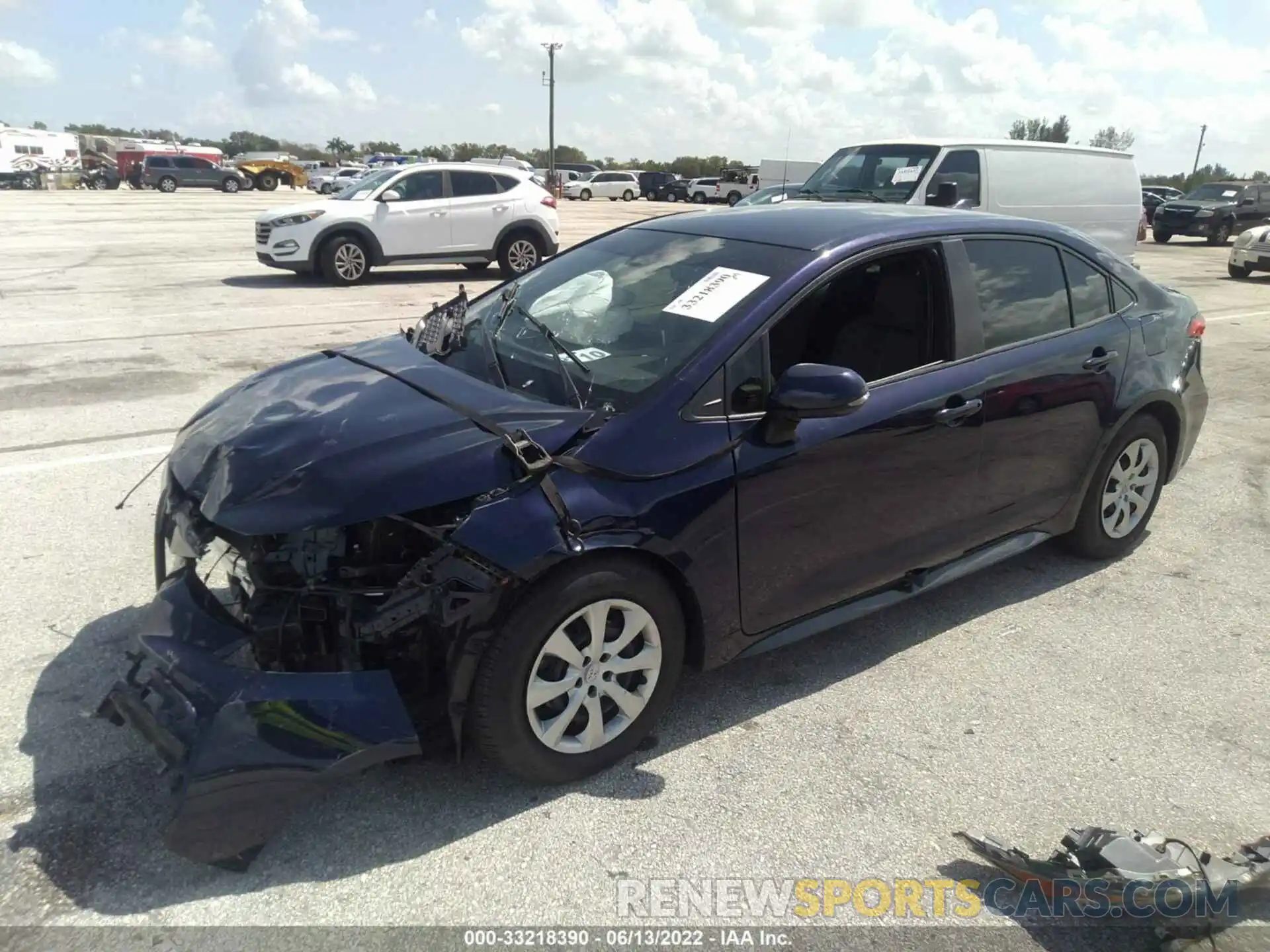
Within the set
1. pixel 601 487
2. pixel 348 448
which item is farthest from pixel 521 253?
pixel 601 487

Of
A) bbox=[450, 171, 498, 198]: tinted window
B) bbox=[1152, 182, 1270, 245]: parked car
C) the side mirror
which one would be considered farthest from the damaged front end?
bbox=[1152, 182, 1270, 245]: parked car

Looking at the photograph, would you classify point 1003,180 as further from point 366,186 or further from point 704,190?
point 704,190

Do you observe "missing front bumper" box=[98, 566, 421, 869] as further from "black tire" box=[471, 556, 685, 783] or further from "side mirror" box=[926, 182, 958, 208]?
"side mirror" box=[926, 182, 958, 208]

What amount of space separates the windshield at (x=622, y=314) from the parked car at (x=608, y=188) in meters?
50.6

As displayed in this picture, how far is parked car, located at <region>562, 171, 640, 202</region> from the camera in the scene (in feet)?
172

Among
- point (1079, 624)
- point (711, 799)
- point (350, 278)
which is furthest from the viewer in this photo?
point (350, 278)

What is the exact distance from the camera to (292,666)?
8.86 feet

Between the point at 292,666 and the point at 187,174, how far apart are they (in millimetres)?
50350

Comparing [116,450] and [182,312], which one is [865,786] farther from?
[182,312]

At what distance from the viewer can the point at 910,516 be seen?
3.57m

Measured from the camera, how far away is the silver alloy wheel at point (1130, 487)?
4.48 meters

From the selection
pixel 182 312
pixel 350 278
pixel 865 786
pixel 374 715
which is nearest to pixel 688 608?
pixel 865 786

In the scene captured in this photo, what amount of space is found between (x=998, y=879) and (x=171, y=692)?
91.4 inches

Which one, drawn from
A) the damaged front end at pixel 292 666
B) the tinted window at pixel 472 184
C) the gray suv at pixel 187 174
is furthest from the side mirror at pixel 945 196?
the gray suv at pixel 187 174
